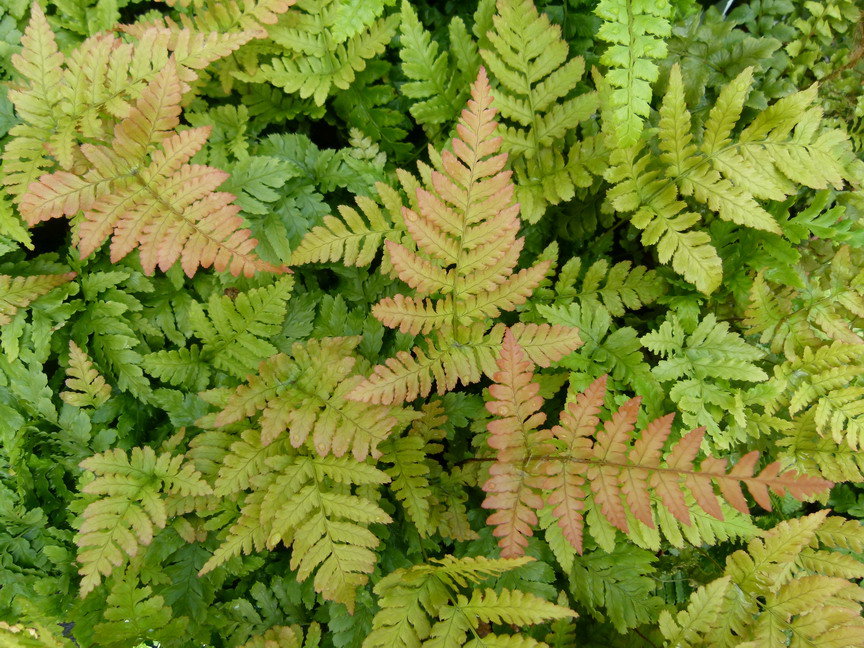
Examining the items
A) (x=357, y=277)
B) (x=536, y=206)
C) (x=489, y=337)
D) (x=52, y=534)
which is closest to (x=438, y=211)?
(x=489, y=337)

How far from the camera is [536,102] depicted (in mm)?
2406

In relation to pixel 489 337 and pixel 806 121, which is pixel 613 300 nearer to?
pixel 489 337

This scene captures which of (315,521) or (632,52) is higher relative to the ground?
(632,52)

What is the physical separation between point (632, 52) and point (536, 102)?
1.42 feet

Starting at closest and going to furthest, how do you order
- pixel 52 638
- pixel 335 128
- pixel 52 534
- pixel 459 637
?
pixel 52 638 → pixel 459 637 → pixel 52 534 → pixel 335 128

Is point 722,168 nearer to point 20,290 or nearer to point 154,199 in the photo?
point 154,199

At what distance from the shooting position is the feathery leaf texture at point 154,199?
1919mm

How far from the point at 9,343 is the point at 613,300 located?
2.54m

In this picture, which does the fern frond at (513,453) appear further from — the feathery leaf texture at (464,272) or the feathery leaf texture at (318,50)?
the feathery leaf texture at (318,50)

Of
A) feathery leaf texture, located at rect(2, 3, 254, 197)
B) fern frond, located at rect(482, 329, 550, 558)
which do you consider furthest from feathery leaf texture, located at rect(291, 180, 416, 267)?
fern frond, located at rect(482, 329, 550, 558)

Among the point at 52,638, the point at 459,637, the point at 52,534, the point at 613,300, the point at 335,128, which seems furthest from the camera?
the point at 335,128

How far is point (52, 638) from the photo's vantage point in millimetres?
1802

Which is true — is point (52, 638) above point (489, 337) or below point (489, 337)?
below

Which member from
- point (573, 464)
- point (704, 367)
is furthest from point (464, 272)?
point (704, 367)
